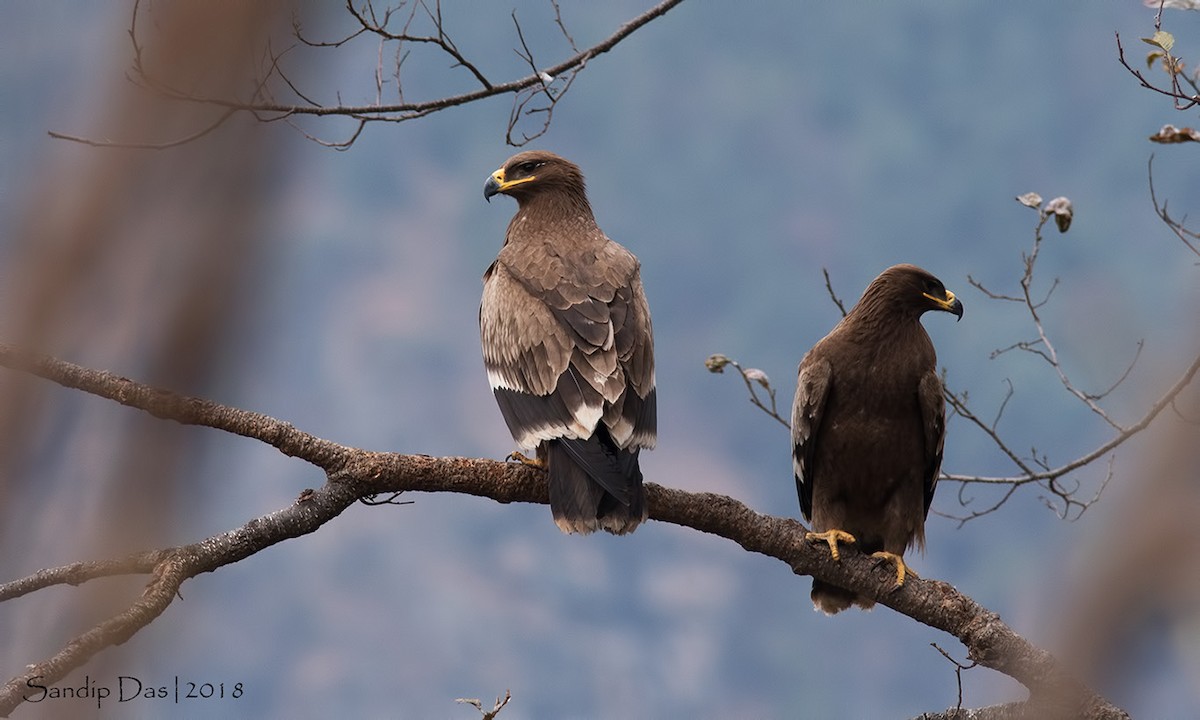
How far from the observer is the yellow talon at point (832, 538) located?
559 cm

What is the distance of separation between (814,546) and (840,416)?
74 centimetres

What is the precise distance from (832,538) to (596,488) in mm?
1406

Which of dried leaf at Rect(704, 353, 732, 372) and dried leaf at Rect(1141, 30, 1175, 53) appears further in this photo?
dried leaf at Rect(704, 353, 732, 372)

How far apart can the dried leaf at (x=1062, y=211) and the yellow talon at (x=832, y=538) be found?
6.64 feet

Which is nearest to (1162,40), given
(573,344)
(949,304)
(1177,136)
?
(1177,136)

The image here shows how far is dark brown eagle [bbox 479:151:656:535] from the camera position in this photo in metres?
4.82

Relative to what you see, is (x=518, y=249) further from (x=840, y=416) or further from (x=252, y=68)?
(x=252, y=68)

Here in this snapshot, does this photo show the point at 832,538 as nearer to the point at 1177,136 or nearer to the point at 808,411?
the point at 808,411

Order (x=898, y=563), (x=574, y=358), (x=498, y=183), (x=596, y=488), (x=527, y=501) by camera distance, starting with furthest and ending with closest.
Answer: (x=498, y=183) < (x=898, y=563) < (x=574, y=358) < (x=527, y=501) < (x=596, y=488)

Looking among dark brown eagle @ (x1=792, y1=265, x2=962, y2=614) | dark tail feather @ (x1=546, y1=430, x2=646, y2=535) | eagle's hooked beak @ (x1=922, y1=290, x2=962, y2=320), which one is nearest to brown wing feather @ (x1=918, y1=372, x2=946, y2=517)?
dark brown eagle @ (x1=792, y1=265, x2=962, y2=614)

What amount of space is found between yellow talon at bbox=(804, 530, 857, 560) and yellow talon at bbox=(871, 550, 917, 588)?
152 mm

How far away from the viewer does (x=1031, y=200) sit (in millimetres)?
6543

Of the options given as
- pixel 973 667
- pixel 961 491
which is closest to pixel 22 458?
pixel 973 667

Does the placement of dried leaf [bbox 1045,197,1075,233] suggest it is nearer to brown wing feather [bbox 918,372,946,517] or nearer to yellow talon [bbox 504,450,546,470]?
brown wing feather [bbox 918,372,946,517]
